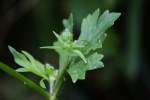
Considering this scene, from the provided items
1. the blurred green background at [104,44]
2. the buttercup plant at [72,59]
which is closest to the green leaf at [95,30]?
the buttercup plant at [72,59]

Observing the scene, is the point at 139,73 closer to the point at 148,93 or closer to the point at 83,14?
the point at 148,93

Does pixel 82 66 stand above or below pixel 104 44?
above

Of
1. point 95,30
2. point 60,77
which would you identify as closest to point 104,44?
point 95,30

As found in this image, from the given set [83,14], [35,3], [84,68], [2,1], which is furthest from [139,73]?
[84,68]

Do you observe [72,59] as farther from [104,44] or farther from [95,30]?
[104,44]

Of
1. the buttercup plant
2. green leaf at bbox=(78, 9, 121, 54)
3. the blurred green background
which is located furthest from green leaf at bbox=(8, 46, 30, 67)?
the blurred green background

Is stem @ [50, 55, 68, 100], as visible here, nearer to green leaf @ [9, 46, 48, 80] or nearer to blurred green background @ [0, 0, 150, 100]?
green leaf @ [9, 46, 48, 80]
